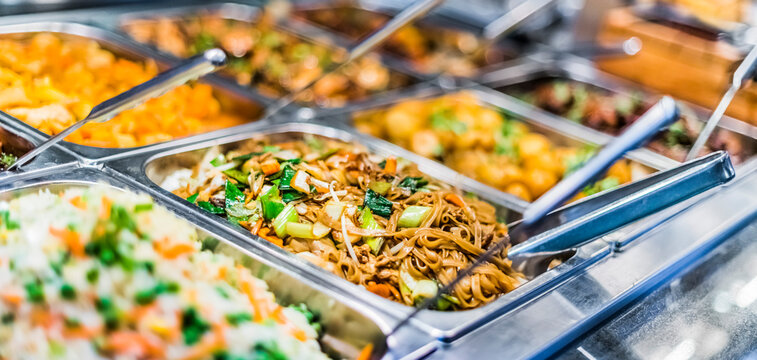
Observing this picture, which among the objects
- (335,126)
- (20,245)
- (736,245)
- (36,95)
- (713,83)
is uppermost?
(713,83)

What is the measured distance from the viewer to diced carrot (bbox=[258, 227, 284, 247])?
1.91 metres

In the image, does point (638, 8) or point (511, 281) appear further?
point (638, 8)

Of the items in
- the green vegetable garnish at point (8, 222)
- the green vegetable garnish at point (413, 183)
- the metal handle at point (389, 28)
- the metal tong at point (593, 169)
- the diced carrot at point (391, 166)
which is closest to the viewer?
the green vegetable garnish at point (8, 222)

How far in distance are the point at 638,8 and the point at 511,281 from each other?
326 cm

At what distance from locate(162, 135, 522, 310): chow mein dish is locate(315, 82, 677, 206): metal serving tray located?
750mm

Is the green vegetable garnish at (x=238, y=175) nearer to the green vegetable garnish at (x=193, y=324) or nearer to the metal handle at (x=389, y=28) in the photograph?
the metal handle at (x=389, y=28)

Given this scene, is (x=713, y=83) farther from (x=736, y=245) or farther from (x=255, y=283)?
(x=255, y=283)

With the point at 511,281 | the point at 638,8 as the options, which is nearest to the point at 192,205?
the point at 511,281

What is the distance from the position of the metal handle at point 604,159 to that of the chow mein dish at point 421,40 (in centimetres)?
220

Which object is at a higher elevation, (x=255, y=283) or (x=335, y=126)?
(x=335, y=126)

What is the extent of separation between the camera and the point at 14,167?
6.41 ft

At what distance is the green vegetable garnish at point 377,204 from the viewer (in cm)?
205

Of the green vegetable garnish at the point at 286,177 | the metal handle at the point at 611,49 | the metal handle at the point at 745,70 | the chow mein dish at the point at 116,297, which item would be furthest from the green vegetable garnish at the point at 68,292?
the metal handle at the point at 611,49

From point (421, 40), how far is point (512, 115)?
1217 mm
